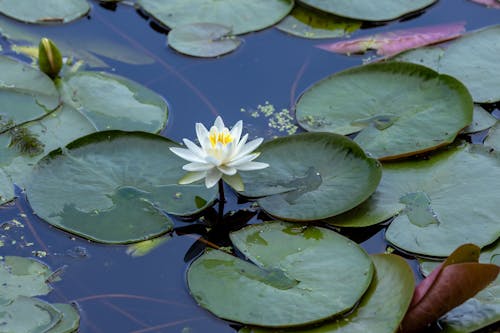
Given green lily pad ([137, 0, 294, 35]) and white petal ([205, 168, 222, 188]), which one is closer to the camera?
white petal ([205, 168, 222, 188])

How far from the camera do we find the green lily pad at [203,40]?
14.0 feet

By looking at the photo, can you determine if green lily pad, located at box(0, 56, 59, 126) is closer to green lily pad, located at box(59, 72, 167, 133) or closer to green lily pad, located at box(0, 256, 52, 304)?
green lily pad, located at box(59, 72, 167, 133)

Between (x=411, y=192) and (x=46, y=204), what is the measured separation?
152cm

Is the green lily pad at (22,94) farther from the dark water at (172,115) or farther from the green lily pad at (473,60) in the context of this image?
the green lily pad at (473,60)

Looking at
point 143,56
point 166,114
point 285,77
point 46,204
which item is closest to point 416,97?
point 285,77

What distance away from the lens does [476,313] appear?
2.81 m

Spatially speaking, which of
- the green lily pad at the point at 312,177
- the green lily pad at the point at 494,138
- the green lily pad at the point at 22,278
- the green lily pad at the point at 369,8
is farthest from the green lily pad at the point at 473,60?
the green lily pad at the point at 22,278

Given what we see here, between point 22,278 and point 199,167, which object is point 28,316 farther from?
point 199,167

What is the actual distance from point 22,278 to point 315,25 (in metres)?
2.29

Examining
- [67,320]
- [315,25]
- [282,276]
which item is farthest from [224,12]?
[67,320]

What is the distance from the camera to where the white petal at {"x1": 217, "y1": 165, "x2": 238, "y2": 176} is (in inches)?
124

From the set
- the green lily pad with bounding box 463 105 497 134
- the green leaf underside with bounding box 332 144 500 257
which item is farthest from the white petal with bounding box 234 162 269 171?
the green lily pad with bounding box 463 105 497 134

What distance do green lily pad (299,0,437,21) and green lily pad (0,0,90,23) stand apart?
1364 mm

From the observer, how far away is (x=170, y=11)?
451 cm
